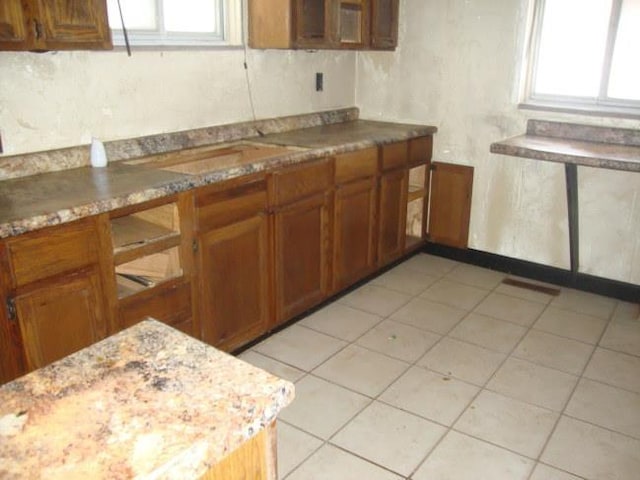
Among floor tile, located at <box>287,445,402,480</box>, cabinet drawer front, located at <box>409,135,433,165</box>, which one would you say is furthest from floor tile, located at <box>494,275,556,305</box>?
floor tile, located at <box>287,445,402,480</box>

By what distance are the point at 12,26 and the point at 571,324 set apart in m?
2.97

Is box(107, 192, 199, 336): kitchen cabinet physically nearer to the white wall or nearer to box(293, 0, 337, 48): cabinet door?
box(293, 0, 337, 48): cabinet door

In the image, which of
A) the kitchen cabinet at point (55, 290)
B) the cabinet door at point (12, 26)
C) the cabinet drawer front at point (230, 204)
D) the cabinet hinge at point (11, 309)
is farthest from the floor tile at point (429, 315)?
the cabinet door at point (12, 26)

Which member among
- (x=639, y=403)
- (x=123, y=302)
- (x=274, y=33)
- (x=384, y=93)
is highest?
(x=274, y=33)

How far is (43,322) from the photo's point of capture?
184 centimetres

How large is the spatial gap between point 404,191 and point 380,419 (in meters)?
1.76

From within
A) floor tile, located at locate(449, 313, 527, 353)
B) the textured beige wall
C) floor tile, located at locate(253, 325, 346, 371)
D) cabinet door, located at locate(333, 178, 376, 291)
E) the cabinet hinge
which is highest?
the textured beige wall

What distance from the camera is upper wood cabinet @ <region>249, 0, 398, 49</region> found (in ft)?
9.88

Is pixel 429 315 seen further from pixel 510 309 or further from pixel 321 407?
pixel 321 407

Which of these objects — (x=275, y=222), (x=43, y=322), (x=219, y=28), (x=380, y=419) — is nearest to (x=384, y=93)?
(x=219, y=28)

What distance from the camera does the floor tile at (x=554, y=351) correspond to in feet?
8.96

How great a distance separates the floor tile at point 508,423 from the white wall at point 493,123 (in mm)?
1473

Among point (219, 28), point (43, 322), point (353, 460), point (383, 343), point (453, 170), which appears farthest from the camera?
point (453, 170)

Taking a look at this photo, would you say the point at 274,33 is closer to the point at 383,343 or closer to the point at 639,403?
the point at 383,343
